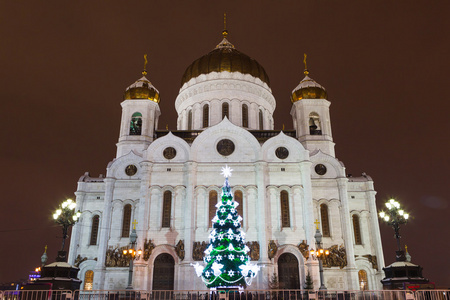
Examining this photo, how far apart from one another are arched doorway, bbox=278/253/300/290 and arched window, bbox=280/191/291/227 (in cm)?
207

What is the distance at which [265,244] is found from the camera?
24.4m

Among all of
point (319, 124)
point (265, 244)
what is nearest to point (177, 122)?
point (319, 124)

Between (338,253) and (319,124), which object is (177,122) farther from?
(338,253)

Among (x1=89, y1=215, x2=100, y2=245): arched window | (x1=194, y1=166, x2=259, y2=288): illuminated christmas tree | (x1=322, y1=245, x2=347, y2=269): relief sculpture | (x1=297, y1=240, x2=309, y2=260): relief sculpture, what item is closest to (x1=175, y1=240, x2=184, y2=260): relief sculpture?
(x1=194, y1=166, x2=259, y2=288): illuminated christmas tree

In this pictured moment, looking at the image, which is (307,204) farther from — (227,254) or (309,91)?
(309,91)

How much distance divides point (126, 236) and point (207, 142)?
8636 millimetres

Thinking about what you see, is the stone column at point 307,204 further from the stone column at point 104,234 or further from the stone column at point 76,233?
the stone column at point 76,233

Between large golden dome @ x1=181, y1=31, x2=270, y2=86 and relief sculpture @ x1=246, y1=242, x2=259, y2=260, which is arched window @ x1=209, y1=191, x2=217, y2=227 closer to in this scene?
relief sculpture @ x1=246, y1=242, x2=259, y2=260

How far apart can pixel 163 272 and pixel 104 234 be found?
4.97m

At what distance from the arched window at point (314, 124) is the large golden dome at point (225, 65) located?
20.9 ft

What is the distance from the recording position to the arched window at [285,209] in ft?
85.0

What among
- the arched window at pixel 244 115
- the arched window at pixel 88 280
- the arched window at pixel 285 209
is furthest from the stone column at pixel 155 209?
the arched window at pixel 244 115

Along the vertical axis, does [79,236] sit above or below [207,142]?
below

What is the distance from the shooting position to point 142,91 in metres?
31.5
